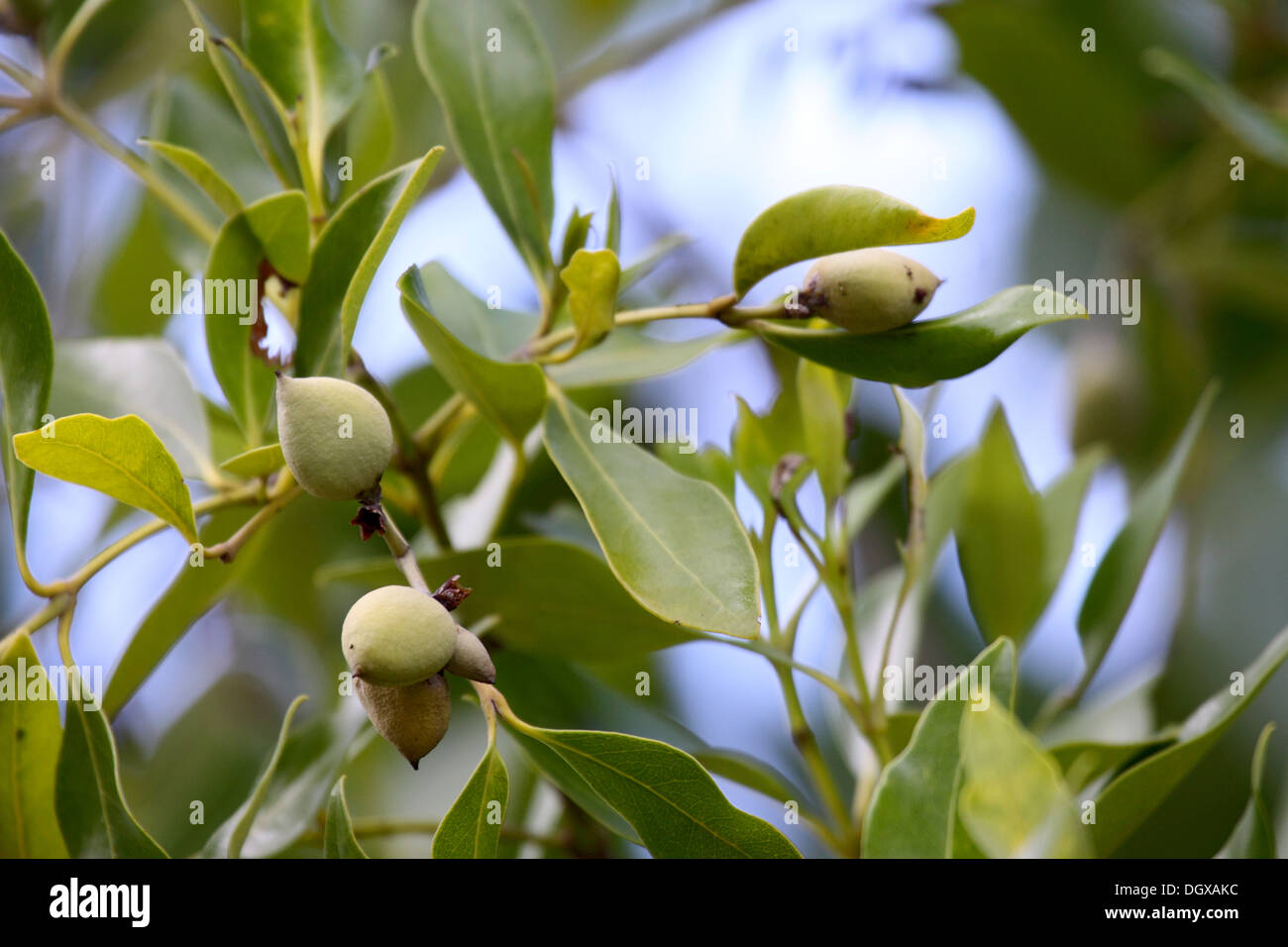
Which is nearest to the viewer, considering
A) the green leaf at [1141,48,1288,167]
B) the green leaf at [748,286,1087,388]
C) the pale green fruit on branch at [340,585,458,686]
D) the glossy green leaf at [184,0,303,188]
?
the pale green fruit on branch at [340,585,458,686]

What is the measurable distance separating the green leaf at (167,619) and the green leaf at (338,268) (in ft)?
0.53

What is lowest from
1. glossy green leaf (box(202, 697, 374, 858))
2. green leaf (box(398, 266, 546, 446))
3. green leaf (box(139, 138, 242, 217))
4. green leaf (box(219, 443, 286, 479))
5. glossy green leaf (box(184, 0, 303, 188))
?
glossy green leaf (box(202, 697, 374, 858))

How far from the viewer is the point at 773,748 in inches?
56.8

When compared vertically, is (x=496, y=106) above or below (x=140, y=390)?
above

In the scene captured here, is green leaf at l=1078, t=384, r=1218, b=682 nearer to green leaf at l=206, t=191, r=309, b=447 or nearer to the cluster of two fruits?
the cluster of two fruits

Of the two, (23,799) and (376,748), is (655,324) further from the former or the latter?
(23,799)

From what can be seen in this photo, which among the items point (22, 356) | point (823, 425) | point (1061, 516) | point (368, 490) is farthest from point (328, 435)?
point (1061, 516)

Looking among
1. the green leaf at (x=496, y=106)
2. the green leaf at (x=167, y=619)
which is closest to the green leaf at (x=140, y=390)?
the green leaf at (x=167, y=619)

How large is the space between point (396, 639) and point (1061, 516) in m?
0.67

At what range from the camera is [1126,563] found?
3.10 feet

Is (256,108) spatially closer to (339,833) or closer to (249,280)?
(249,280)

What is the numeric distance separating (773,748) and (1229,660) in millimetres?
628

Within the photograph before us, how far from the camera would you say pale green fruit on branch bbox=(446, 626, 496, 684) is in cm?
65

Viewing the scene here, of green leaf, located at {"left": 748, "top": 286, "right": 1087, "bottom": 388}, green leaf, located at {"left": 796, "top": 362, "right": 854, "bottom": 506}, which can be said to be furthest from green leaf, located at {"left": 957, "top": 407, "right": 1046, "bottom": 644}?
green leaf, located at {"left": 748, "top": 286, "right": 1087, "bottom": 388}
